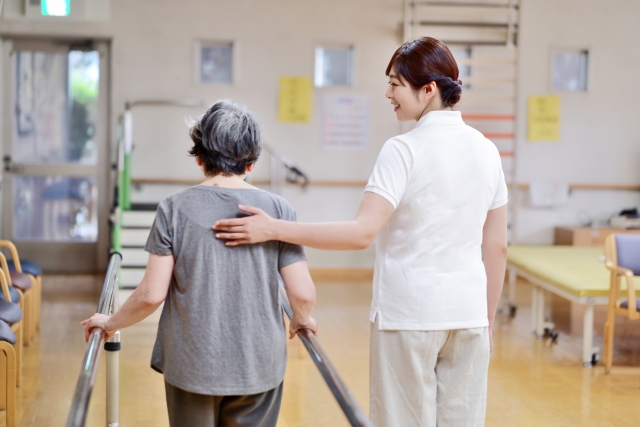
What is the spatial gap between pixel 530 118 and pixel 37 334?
4.88 meters

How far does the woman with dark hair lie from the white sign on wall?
18.2 feet

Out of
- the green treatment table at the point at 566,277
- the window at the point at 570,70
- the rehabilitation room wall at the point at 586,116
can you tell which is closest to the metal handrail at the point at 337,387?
the green treatment table at the point at 566,277

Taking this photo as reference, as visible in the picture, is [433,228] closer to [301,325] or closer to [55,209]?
[301,325]

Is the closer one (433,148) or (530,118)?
(433,148)

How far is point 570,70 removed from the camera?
24.8ft

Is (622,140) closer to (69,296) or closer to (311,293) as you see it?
(69,296)

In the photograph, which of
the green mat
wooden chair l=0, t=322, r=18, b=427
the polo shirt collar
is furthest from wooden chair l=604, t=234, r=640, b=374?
wooden chair l=0, t=322, r=18, b=427

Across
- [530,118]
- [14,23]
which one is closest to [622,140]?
[530,118]

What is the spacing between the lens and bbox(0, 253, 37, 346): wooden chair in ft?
14.0

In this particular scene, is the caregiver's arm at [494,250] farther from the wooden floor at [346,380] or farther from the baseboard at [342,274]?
the baseboard at [342,274]

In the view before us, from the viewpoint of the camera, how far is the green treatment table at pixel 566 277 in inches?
171

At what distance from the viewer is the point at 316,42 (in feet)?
23.5

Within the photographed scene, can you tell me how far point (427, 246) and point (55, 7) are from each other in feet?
20.2

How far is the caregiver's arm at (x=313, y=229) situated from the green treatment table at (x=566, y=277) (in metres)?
3.07
